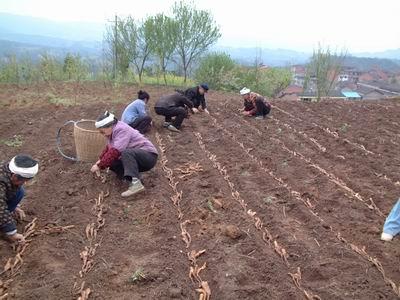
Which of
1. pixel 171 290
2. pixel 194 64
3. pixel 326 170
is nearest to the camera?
pixel 171 290

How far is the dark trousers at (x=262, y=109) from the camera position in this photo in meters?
10.1

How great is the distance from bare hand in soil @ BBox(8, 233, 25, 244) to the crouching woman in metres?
1.28

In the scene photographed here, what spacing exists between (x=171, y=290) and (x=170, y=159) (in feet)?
12.1

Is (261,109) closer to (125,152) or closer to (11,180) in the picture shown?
(125,152)

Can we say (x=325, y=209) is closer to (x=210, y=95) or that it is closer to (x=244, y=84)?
(x=210, y=95)

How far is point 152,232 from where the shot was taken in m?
4.33

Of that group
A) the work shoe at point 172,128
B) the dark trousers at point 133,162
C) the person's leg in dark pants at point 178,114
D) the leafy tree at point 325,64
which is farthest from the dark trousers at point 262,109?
the leafy tree at point 325,64

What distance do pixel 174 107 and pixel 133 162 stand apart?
3.48 m

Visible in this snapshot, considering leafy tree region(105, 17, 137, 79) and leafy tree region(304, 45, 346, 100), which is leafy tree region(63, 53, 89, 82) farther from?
leafy tree region(304, 45, 346, 100)

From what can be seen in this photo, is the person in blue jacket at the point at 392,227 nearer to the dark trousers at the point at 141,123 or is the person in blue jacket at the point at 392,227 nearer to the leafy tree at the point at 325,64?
the dark trousers at the point at 141,123

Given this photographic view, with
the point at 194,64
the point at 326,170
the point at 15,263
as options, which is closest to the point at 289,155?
the point at 326,170

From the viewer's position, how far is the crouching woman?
4965 millimetres

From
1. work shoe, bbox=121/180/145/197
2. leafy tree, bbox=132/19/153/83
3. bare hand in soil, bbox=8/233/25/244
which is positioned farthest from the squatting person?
leafy tree, bbox=132/19/153/83

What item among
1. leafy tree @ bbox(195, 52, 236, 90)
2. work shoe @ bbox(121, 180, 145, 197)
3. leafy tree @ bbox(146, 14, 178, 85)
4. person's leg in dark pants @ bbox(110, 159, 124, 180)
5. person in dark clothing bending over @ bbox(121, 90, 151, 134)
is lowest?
leafy tree @ bbox(195, 52, 236, 90)
